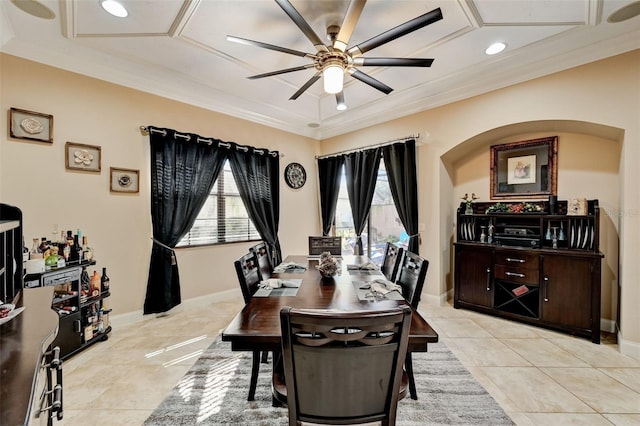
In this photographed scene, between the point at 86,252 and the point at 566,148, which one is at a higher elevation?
the point at 566,148

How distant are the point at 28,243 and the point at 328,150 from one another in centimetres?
431

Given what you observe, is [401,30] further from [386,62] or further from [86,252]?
[86,252]

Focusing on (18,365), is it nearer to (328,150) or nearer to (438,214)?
(438,214)

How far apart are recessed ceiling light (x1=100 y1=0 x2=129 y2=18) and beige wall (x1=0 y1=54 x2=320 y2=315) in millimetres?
1079

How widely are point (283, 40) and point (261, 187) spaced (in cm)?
226

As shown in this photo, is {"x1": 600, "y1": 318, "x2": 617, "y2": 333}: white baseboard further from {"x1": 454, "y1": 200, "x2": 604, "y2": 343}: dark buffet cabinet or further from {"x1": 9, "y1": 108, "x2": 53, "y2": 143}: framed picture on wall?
{"x1": 9, "y1": 108, "x2": 53, "y2": 143}: framed picture on wall

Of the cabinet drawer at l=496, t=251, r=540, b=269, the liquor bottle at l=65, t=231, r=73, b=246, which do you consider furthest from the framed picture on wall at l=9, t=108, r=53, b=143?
the cabinet drawer at l=496, t=251, r=540, b=269

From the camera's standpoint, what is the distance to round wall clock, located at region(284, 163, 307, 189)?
490 cm

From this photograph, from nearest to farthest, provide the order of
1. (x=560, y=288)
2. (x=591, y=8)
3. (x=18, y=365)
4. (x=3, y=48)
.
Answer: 1. (x=18, y=365)
2. (x=591, y=8)
3. (x=3, y=48)
4. (x=560, y=288)

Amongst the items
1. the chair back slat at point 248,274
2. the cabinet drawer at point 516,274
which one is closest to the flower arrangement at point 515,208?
the cabinet drawer at point 516,274

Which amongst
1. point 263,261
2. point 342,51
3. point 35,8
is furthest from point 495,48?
point 35,8

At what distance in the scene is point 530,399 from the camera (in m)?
1.95

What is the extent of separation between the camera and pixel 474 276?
3545mm

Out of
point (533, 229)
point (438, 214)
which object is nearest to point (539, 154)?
point (533, 229)
